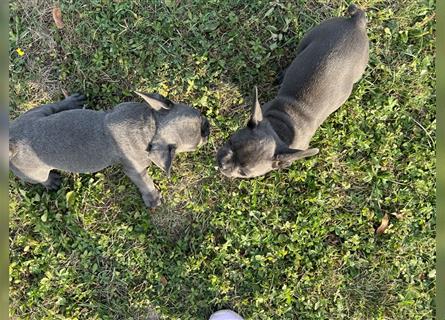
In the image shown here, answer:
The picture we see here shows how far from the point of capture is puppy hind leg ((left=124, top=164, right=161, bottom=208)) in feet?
16.3

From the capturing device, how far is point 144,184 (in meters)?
5.17

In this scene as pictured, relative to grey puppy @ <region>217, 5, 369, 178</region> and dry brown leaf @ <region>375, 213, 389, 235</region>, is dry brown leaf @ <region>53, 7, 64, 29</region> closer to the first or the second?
grey puppy @ <region>217, 5, 369, 178</region>

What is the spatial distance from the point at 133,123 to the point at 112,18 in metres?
1.87

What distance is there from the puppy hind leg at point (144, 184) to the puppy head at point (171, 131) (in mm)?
480

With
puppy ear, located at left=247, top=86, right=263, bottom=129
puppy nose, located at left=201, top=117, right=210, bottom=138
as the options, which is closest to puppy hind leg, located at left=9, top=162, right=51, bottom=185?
puppy nose, located at left=201, top=117, right=210, bottom=138

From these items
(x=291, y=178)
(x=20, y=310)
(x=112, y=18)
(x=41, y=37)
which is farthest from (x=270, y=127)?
(x=20, y=310)

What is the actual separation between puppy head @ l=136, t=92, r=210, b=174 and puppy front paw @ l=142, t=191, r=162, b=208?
89cm

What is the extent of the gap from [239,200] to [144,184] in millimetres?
1243

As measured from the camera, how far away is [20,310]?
17.9 feet

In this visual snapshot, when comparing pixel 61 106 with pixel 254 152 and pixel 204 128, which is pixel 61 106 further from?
pixel 254 152

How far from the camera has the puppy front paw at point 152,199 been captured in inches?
210

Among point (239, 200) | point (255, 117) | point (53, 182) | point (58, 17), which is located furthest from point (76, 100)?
point (255, 117)

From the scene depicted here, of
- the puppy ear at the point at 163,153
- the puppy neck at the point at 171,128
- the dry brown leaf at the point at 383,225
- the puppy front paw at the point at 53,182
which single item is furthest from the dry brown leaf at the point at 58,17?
the dry brown leaf at the point at 383,225

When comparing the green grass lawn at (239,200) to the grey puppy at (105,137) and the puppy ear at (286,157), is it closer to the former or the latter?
the grey puppy at (105,137)
